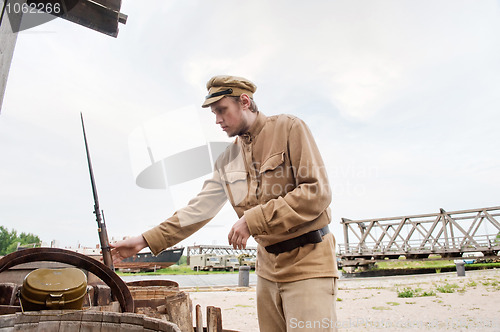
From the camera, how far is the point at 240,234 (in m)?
1.60

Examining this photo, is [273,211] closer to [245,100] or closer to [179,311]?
[245,100]

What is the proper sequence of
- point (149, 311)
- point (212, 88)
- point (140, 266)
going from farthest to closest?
point (140, 266)
point (149, 311)
point (212, 88)

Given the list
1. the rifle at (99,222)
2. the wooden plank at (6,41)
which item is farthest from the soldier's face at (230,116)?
the rifle at (99,222)

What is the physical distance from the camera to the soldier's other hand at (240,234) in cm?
159

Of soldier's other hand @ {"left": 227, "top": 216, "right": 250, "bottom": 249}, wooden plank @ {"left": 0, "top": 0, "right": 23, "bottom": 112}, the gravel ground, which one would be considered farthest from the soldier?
the gravel ground

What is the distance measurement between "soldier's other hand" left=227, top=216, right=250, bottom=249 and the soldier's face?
0.64m

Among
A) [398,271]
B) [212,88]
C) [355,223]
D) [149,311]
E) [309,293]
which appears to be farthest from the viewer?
[355,223]

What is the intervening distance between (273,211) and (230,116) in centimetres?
72

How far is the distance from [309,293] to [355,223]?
2668cm

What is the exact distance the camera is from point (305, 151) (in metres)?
1.78

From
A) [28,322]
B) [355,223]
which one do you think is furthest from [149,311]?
[355,223]

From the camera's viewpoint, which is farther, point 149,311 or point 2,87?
point 149,311

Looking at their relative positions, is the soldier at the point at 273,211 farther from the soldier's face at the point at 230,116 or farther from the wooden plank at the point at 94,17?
the wooden plank at the point at 94,17

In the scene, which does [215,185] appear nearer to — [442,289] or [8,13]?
[8,13]
